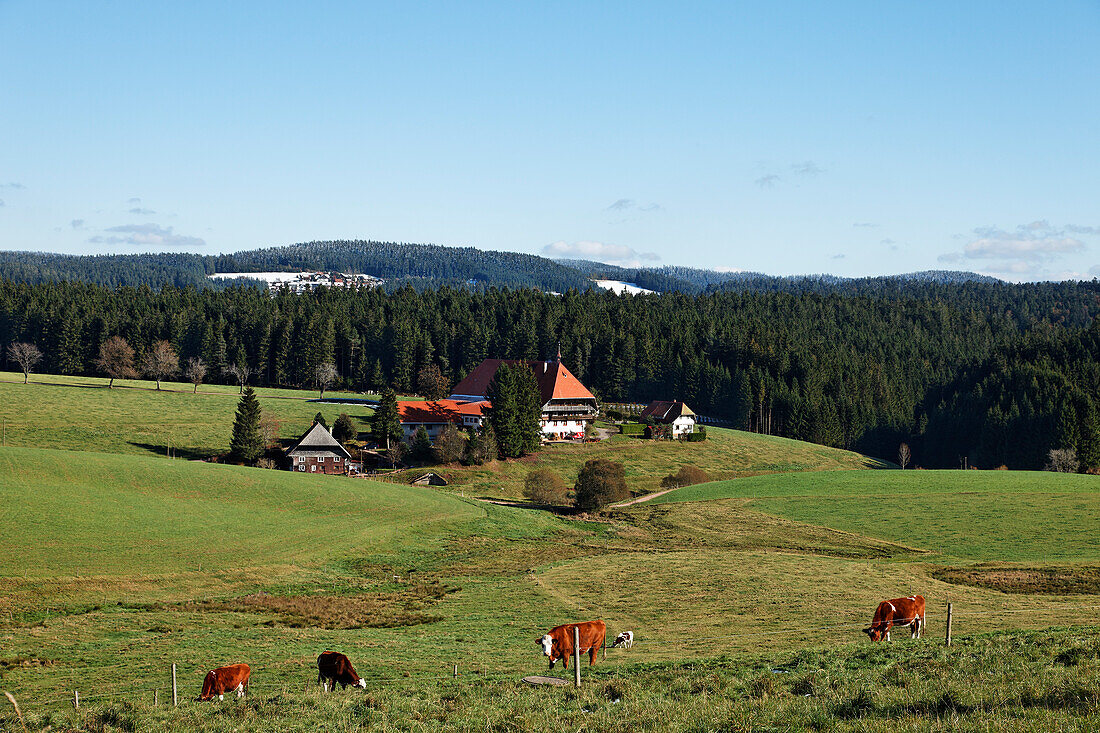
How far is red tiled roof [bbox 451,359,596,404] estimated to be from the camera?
115125 millimetres

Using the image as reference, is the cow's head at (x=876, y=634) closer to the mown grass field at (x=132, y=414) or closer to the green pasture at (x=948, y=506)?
the green pasture at (x=948, y=506)

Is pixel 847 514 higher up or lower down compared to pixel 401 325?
lower down

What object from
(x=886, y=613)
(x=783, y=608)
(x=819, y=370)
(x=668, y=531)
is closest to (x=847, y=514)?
(x=668, y=531)

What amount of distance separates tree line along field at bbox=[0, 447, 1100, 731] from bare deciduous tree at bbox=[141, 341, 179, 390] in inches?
2729

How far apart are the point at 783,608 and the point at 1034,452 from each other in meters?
99.9

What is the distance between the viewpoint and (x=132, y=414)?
101m

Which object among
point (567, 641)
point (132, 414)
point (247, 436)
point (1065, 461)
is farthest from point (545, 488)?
point (1065, 461)

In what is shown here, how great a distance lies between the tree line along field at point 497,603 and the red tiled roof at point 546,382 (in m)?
42.1

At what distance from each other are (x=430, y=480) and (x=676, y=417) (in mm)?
44469

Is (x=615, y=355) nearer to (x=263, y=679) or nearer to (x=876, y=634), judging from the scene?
(x=876, y=634)

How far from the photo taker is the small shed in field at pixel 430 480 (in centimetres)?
8256

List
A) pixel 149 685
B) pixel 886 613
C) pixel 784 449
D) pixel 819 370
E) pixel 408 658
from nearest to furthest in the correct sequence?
pixel 149 685, pixel 408 658, pixel 886 613, pixel 784 449, pixel 819 370

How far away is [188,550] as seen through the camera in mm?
45688

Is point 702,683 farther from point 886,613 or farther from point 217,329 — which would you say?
point 217,329
